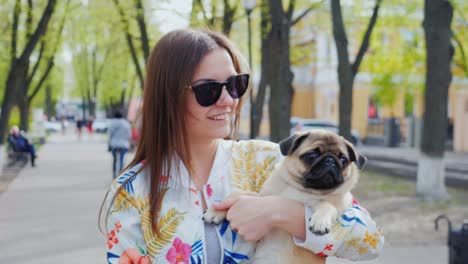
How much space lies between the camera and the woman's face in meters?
2.56

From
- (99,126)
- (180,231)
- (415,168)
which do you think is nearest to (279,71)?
(415,168)

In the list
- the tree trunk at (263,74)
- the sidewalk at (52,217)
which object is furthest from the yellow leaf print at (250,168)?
the tree trunk at (263,74)

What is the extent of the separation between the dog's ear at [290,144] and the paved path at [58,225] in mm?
5130

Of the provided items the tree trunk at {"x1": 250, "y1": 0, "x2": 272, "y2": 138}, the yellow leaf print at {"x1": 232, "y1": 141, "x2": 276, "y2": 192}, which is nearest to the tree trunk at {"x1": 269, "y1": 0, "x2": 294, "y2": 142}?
the tree trunk at {"x1": 250, "y1": 0, "x2": 272, "y2": 138}

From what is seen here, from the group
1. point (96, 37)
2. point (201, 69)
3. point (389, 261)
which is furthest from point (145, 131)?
point (96, 37)

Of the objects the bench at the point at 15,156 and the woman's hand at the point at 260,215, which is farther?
the bench at the point at 15,156

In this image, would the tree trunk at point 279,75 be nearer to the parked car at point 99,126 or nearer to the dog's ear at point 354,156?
the dog's ear at point 354,156

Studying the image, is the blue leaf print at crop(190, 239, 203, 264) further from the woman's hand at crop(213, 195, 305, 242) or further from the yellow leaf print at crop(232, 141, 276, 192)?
the yellow leaf print at crop(232, 141, 276, 192)

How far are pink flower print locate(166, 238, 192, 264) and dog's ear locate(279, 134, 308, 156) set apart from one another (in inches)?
28.4

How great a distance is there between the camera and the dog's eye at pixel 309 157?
9.38 feet

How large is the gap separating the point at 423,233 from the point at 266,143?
8105mm

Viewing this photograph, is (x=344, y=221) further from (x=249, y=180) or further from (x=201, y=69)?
Answer: (x=201, y=69)

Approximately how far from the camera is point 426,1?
1440 cm

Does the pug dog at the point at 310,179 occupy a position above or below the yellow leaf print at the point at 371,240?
above
